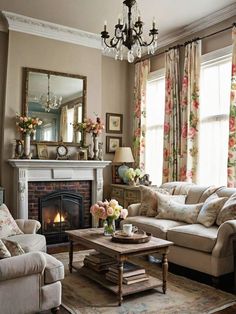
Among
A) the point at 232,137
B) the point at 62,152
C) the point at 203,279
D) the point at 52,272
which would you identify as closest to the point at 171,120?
the point at 232,137

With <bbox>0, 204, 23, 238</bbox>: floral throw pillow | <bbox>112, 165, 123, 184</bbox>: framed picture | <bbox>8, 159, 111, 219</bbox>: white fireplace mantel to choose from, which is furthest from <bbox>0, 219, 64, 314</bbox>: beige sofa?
<bbox>112, 165, 123, 184</bbox>: framed picture

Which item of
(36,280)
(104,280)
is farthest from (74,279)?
(36,280)

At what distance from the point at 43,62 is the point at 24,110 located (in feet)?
2.90

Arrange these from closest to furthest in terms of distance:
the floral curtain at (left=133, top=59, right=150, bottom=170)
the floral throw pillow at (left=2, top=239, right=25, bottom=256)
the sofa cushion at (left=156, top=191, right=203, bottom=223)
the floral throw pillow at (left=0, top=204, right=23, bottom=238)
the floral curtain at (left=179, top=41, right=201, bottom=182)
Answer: the floral throw pillow at (left=2, top=239, right=25, bottom=256) < the floral throw pillow at (left=0, top=204, right=23, bottom=238) < the sofa cushion at (left=156, top=191, right=203, bottom=223) < the floral curtain at (left=179, top=41, right=201, bottom=182) < the floral curtain at (left=133, top=59, right=150, bottom=170)

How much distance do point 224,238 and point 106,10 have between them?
350 centimetres

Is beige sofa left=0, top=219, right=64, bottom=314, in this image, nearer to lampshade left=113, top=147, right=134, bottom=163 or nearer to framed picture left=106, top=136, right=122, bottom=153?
lampshade left=113, top=147, right=134, bottom=163

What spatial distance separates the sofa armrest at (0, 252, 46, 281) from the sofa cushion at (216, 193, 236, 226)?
2.14 m

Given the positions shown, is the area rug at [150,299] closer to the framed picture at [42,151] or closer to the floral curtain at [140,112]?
the framed picture at [42,151]

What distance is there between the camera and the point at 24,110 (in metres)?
5.39

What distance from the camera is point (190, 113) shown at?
517 centimetres

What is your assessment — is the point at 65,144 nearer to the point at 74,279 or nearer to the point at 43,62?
the point at 43,62

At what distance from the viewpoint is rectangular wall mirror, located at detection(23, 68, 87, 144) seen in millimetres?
5484

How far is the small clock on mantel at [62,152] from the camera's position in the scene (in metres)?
5.68

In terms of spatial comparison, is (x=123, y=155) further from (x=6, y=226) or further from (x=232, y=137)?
(x=6, y=226)
